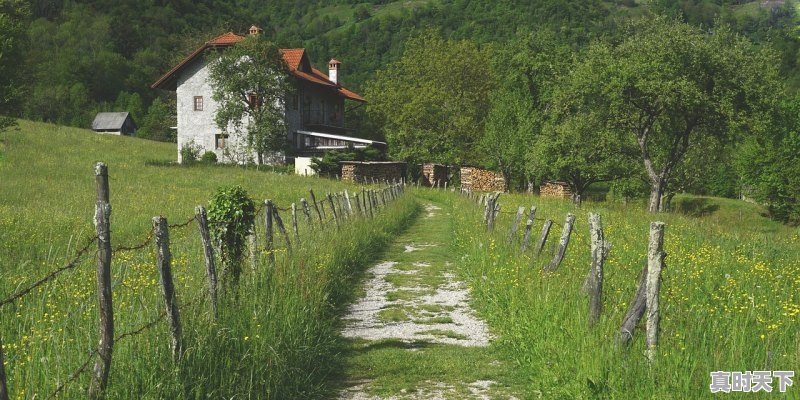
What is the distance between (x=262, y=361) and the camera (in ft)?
21.2

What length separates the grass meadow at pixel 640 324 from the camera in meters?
5.39

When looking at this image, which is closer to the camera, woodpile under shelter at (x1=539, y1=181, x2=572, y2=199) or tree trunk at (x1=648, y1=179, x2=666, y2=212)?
tree trunk at (x1=648, y1=179, x2=666, y2=212)

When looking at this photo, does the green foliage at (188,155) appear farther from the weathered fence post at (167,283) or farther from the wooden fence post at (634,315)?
the wooden fence post at (634,315)

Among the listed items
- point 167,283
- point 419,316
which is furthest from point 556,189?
point 167,283

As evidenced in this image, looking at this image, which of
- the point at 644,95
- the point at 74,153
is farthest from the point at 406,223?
the point at 74,153

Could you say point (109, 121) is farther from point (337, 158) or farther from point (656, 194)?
point (656, 194)

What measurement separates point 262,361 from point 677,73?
2884 cm

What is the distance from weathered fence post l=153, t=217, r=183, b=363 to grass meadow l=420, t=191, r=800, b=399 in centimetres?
355

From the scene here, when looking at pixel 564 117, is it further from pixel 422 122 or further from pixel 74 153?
pixel 74 153

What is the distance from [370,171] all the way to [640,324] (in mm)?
43978

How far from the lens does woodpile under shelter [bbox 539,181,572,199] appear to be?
55500 mm

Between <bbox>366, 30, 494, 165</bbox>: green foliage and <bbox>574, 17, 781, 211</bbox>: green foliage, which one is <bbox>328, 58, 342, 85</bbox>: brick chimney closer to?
<bbox>366, 30, 494, 165</bbox>: green foliage

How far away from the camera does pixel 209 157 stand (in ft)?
160

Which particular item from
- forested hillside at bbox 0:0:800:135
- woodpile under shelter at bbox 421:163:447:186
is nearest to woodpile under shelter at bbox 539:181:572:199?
woodpile under shelter at bbox 421:163:447:186
